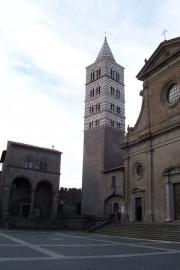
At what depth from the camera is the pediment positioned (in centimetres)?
2584

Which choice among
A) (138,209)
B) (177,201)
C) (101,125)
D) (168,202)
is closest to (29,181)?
(101,125)

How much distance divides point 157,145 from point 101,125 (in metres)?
22.5

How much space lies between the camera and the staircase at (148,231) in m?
19.3

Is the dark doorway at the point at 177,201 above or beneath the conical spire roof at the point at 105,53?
beneath

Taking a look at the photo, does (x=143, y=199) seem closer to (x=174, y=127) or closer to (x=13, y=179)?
(x=174, y=127)

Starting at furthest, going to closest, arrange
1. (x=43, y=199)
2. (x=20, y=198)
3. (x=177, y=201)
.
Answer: (x=43, y=199), (x=20, y=198), (x=177, y=201)

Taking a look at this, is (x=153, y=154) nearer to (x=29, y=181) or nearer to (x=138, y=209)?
(x=138, y=209)

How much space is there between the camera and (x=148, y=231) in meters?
21.2

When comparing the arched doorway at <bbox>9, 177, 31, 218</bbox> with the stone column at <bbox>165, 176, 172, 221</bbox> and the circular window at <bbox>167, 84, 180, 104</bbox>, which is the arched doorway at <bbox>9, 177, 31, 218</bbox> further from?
the circular window at <bbox>167, 84, 180, 104</bbox>

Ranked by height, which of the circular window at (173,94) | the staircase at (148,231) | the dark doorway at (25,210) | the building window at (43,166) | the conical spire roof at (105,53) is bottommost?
the staircase at (148,231)

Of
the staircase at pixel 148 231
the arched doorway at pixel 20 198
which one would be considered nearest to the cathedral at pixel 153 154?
the staircase at pixel 148 231

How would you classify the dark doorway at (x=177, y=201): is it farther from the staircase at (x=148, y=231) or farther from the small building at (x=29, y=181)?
the small building at (x=29, y=181)

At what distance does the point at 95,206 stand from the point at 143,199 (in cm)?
1759

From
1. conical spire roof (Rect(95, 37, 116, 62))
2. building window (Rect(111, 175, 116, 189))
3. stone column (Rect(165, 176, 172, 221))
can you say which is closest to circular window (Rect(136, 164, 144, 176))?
stone column (Rect(165, 176, 172, 221))
